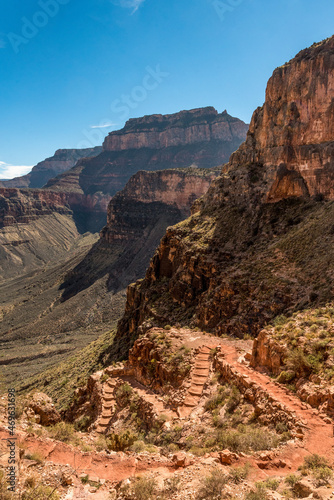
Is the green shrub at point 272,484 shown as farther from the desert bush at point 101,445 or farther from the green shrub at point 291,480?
the desert bush at point 101,445

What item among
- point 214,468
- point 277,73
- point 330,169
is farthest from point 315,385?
point 277,73

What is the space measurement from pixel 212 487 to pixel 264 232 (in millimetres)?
32487

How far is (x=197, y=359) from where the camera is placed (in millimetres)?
22156

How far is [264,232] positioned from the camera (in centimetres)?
3847

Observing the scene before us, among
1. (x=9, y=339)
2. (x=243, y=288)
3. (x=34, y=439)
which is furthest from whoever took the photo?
(x=9, y=339)

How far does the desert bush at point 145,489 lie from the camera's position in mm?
9062

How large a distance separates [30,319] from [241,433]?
95.5 meters

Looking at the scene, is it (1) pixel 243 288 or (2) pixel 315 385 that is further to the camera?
(1) pixel 243 288

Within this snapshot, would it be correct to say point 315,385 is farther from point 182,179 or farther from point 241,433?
point 182,179

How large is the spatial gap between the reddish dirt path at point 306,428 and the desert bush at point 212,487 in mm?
2927

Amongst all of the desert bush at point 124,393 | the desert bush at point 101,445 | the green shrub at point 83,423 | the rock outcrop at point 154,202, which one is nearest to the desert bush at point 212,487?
the desert bush at point 101,445

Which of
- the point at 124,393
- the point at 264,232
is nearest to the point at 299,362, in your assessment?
the point at 124,393

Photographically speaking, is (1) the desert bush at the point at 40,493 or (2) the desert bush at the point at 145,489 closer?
(1) the desert bush at the point at 40,493

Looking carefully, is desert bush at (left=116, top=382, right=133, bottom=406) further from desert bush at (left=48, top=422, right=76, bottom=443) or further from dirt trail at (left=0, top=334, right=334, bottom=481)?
dirt trail at (left=0, top=334, right=334, bottom=481)
